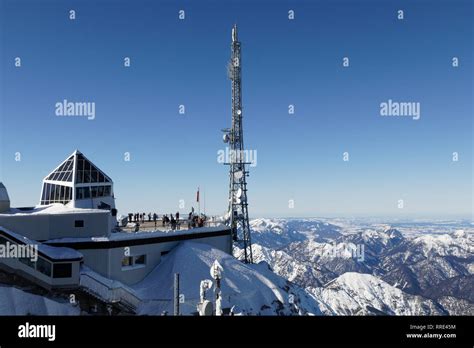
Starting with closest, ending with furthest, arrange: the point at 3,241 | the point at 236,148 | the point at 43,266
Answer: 1. the point at 3,241
2. the point at 43,266
3. the point at 236,148

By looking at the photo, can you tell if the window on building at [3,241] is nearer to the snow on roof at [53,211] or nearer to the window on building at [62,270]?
the window on building at [62,270]

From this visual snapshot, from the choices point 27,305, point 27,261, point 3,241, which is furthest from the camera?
point 27,261

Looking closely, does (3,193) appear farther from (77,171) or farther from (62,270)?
(62,270)

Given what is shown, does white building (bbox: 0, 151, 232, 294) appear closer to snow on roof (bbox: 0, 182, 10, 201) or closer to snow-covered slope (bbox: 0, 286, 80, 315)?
snow on roof (bbox: 0, 182, 10, 201)

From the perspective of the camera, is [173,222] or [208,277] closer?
[208,277]

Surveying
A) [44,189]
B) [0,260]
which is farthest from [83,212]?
[44,189]

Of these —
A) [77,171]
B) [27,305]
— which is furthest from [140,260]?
[27,305]
